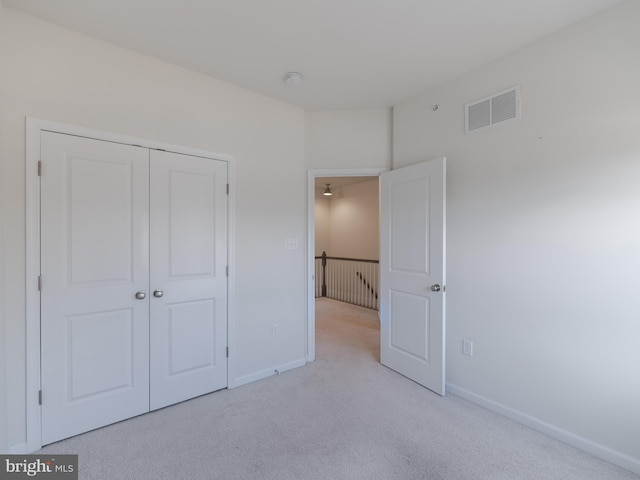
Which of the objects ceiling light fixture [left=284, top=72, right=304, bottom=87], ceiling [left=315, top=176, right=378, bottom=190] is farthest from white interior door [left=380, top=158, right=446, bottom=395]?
ceiling [left=315, top=176, right=378, bottom=190]

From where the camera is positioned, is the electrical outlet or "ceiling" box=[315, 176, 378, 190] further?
"ceiling" box=[315, 176, 378, 190]

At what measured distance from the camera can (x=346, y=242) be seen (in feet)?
21.6

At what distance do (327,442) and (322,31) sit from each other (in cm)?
271

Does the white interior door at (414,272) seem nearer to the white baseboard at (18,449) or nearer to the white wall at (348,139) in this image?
the white wall at (348,139)

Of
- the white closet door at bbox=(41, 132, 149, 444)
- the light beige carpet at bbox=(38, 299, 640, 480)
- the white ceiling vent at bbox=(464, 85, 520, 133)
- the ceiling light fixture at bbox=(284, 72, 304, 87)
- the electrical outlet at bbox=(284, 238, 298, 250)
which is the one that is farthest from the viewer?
the electrical outlet at bbox=(284, 238, 298, 250)

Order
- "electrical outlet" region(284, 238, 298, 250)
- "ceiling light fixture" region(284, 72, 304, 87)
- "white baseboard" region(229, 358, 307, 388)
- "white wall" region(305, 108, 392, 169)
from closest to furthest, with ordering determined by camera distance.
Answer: "ceiling light fixture" region(284, 72, 304, 87)
"white baseboard" region(229, 358, 307, 388)
"electrical outlet" region(284, 238, 298, 250)
"white wall" region(305, 108, 392, 169)

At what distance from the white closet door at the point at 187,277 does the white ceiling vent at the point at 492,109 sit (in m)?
2.12

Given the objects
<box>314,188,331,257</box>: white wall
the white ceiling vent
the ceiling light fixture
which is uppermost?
the ceiling light fixture

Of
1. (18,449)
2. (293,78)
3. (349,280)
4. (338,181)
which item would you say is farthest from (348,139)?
(349,280)

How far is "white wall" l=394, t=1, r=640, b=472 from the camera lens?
1728mm

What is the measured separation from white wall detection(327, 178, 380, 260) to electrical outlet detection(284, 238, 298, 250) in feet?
9.84

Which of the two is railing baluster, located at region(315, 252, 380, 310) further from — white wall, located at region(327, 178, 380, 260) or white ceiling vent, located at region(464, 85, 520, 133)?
white ceiling vent, located at region(464, 85, 520, 133)

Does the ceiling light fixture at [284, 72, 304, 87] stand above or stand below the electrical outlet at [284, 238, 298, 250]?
above

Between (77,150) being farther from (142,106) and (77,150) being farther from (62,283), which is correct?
(62,283)
